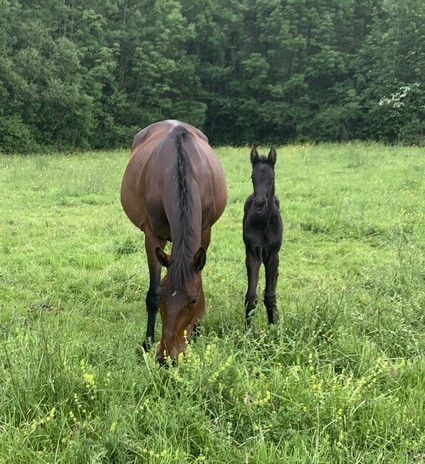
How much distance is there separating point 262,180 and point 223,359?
1.67 meters

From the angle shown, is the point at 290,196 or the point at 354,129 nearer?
the point at 290,196

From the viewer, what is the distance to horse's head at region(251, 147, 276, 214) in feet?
12.3

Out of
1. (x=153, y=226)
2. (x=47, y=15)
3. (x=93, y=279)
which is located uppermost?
(x=47, y=15)

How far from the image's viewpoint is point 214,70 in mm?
36719

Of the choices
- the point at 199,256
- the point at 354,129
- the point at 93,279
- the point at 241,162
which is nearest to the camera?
the point at 199,256

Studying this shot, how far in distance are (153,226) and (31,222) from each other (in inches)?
177

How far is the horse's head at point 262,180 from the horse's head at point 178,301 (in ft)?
3.50

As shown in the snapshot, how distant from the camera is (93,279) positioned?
5176 millimetres

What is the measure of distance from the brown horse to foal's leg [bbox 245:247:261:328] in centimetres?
50

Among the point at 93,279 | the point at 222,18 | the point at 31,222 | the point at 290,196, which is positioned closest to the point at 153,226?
the point at 93,279

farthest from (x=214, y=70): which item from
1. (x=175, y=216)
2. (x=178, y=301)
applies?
(x=178, y=301)

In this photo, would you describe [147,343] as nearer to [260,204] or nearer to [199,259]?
[199,259]

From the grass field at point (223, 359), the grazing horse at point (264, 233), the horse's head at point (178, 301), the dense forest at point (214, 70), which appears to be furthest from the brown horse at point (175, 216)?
the dense forest at point (214, 70)

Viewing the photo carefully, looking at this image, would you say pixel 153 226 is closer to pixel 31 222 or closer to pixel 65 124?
→ pixel 31 222
